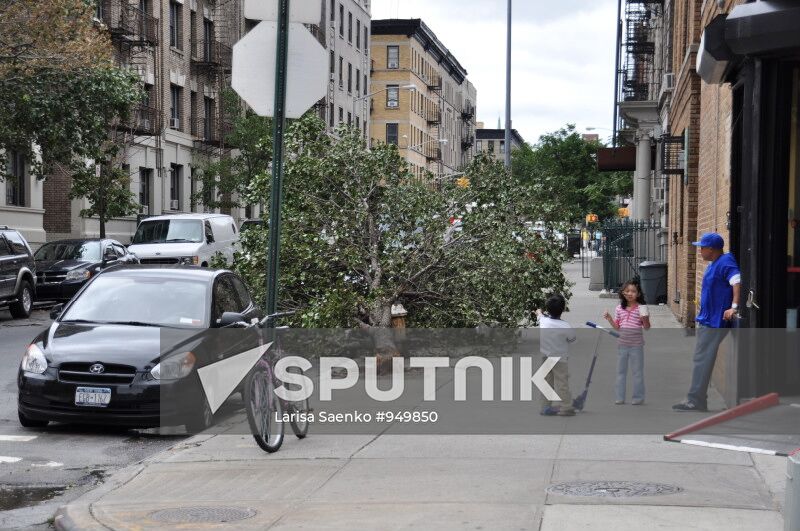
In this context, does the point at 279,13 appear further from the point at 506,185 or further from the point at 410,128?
the point at 410,128

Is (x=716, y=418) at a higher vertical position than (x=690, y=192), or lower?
lower

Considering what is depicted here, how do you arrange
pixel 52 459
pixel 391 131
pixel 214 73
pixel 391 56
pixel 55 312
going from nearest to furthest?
pixel 52 459
pixel 55 312
pixel 214 73
pixel 391 56
pixel 391 131

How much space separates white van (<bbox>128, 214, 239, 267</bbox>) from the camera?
29.3 meters

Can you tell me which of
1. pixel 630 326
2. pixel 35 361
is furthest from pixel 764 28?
pixel 35 361

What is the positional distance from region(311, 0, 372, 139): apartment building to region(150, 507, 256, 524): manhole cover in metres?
55.4

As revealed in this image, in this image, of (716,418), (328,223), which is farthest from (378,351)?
(716,418)

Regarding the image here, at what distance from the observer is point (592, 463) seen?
855cm

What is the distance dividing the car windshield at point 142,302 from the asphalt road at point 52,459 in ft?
3.56

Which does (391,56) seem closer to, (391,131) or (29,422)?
(391,131)

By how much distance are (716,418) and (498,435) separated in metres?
1.80

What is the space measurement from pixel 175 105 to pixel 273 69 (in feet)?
123

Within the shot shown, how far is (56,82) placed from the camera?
1008 inches

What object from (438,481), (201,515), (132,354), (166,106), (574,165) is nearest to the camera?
(201,515)

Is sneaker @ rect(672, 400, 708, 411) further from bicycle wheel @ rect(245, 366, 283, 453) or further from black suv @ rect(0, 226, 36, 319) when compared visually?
black suv @ rect(0, 226, 36, 319)
